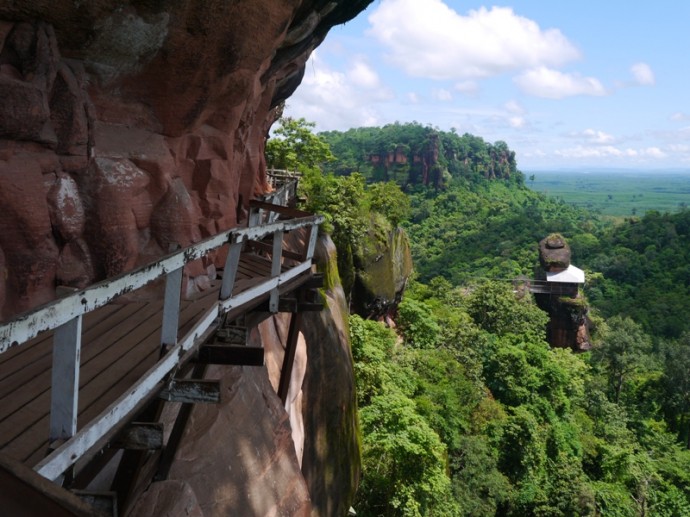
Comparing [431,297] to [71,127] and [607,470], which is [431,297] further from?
[71,127]

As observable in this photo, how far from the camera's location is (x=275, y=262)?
204 inches

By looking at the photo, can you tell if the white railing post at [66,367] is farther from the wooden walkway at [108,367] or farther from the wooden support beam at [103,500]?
the wooden support beam at [103,500]

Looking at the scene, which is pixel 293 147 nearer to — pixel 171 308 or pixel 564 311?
pixel 171 308

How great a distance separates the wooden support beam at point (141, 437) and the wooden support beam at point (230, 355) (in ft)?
3.91

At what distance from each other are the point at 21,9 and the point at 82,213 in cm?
184

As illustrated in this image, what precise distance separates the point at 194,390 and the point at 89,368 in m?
0.62

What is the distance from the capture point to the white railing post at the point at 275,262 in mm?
5055

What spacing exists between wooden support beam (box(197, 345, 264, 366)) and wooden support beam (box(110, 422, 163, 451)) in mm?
1193

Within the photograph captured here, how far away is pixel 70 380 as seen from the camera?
2029 mm

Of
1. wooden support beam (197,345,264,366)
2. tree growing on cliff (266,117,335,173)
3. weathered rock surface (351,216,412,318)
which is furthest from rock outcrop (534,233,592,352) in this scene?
wooden support beam (197,345,264,366)

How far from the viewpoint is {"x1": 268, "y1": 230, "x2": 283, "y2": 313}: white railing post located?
505 cm

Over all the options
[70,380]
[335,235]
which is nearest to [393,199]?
[335,235]

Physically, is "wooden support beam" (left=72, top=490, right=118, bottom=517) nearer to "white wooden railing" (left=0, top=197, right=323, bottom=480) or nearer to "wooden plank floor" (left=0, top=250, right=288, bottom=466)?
"white wooden railing" (left=0, top=197, right=323, bottom=480)

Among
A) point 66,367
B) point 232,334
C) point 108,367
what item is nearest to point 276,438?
point 232,334
